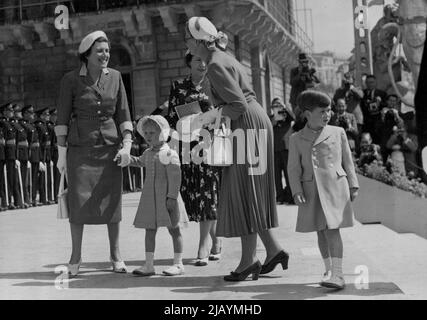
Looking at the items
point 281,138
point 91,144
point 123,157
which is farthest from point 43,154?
point 123,157

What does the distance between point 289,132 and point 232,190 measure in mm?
6997

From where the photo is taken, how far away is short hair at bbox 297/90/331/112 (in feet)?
15.4

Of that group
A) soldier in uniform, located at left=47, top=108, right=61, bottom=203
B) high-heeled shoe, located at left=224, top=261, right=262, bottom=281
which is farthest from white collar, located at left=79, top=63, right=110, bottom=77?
soldier in uniform, located at left=47, top=108, right=61, bottom=203

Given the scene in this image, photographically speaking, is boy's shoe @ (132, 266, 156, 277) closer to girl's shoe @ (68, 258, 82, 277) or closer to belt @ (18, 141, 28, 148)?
girl's shoe @ (68, 258, 82, 277)

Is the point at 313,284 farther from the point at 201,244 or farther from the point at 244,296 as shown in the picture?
the point at 201,244

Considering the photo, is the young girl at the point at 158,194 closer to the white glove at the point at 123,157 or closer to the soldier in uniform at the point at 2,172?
the white glove at the point at 123,157

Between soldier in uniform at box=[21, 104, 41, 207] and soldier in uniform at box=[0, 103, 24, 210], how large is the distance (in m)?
0.51

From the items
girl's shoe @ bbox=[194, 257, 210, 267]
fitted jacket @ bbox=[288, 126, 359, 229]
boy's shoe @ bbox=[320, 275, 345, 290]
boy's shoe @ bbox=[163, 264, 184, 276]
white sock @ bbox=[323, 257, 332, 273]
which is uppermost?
fitted jacket @ bbox=[288, 126, 359, 229]

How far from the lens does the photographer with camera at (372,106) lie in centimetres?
1138

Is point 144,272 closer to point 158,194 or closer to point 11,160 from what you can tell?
point 158,194

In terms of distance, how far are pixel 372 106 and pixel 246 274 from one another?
22.9 feet
